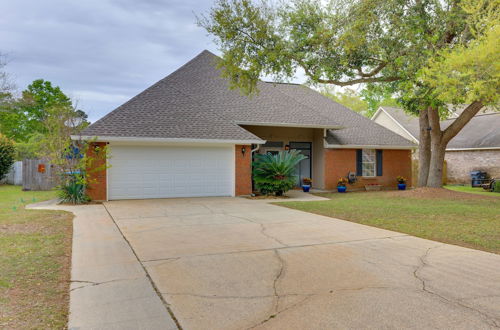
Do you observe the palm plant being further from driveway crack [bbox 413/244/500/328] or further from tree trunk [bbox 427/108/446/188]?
driveway crack [bbox 413/244/500/328]

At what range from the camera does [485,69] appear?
382 inches

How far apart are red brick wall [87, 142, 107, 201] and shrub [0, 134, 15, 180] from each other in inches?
444

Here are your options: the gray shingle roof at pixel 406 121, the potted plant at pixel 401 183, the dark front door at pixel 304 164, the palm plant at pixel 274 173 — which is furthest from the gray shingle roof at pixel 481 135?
the palm plant at pixel 274 173

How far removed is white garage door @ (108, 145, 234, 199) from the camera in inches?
543

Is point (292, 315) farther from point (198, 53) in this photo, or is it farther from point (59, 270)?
point (198, 53)

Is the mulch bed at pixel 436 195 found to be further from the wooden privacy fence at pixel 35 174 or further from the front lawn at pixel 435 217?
the wooden privacy fence at pixel 35 174

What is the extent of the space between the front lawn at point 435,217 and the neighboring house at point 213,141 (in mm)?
3972

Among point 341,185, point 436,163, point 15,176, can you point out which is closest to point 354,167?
point 341,185

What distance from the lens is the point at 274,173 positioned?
14969mm

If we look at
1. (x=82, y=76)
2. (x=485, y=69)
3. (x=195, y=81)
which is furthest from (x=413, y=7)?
(x=82, y=76)

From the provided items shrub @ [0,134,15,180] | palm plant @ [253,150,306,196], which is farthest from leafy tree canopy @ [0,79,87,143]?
palm plant @ [253,150,306,196]

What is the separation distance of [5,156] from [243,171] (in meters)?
15.0

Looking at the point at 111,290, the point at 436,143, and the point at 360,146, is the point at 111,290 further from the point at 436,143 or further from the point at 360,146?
the point at 360,146

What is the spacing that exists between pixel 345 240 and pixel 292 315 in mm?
3571
